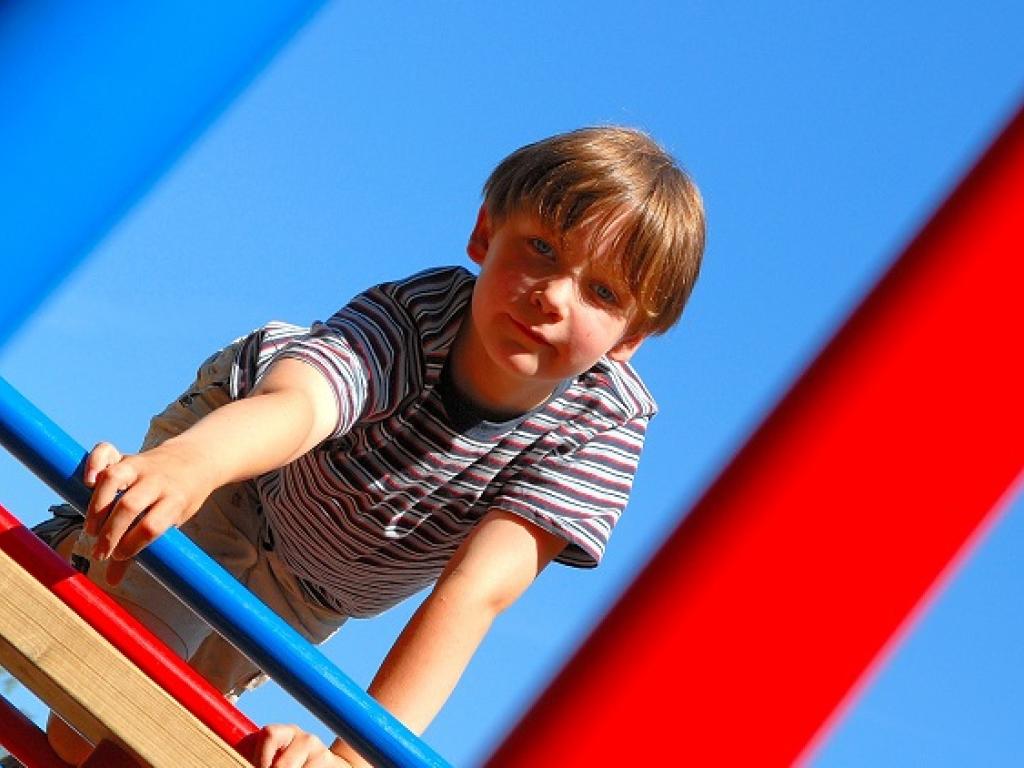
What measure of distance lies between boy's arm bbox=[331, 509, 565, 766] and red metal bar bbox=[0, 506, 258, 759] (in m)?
0.33

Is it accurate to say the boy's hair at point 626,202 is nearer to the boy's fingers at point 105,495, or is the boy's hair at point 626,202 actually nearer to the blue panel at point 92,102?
the blue panel at point 92,102

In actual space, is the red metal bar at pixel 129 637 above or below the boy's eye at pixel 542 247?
below

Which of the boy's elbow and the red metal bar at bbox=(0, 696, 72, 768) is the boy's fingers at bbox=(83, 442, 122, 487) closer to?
the red metal bar at bbox=(0, 696, 72, 768)

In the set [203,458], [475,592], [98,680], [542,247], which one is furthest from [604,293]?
[98,680]

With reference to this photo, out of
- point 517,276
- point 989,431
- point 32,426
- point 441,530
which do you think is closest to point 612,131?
point 517,276

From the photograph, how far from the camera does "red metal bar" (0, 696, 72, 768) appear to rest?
103cm

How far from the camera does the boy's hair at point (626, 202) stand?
136 centimetres

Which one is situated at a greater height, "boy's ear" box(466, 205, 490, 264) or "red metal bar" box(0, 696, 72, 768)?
"boy's ear" box(466, 205, 490, 264)

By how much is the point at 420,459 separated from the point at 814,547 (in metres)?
0.79

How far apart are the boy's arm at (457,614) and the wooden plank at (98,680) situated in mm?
396

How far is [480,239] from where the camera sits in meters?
1.51

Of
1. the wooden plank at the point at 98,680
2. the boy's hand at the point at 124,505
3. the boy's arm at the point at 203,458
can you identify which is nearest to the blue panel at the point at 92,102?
the boy's arm at the point at 203,458

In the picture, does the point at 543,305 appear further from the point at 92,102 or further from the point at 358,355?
the point at 92,102

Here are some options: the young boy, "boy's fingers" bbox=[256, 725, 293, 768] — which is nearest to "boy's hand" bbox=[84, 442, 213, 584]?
"boy's fingers" bbox=[256, 725, 293, 768]
